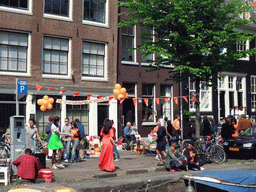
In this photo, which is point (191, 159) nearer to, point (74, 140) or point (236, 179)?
point (74, 140)

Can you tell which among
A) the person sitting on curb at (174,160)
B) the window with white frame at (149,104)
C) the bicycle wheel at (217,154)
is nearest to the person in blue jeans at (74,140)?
the person sitting on curb at (174,160)

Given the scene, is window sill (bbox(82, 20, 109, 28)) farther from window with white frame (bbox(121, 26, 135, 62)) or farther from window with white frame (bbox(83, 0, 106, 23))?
window with white frame (bbox(121, 26, 135, 62))

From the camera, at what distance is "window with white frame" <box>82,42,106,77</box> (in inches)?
835

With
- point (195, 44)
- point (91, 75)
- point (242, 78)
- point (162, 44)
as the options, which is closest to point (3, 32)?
point (91, 75)

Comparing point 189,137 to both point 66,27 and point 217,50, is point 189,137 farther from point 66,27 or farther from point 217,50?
point 66,27

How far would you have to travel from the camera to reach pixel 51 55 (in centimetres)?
1988

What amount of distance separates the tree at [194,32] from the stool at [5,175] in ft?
26.2

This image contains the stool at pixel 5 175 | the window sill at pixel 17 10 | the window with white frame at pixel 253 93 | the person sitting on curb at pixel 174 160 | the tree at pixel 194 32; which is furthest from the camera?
the window with white frame at pixel 253 93

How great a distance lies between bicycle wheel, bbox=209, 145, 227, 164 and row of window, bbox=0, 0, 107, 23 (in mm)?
10742

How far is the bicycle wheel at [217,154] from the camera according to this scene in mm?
15031

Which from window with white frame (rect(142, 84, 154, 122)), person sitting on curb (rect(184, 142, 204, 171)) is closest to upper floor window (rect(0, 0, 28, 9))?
window with white frame (rect(142, 84, 154, 122))

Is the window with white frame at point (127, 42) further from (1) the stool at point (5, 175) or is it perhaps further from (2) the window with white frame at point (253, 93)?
(1) the stool at point (5, 175)

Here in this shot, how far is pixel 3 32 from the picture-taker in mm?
18281

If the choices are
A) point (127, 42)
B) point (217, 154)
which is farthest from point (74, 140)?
point (127, 42)
